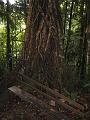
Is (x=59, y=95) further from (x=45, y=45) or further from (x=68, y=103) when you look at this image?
(x=45, y=45)

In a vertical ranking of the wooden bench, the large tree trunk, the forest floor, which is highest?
the large tree trunk

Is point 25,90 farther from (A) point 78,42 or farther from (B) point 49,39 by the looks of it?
(A) point 78,42

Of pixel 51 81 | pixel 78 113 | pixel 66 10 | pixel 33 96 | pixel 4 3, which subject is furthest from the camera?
pixel 66 10

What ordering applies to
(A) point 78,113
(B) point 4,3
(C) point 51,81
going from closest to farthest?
1. (A) point 78,113
2. (C) point 51,81
3. (B) point 4,3

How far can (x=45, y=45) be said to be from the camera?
4980mm

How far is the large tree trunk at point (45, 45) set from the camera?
496cm

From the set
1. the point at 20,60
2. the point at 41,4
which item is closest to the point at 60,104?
the point at 20,60

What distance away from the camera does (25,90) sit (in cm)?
484

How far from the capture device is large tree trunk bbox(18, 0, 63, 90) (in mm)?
4961

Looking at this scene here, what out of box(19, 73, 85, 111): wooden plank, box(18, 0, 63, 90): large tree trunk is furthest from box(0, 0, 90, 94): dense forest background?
box(19, 73, 85, 111): wooden plank

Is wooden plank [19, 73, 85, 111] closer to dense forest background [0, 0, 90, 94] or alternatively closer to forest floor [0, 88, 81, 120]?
forest floor [0, 88, 81, 120]

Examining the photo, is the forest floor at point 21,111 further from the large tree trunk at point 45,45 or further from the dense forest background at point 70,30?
the dense forest background at point 70,30

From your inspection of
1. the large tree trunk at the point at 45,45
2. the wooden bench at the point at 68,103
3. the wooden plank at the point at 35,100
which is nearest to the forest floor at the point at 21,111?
the wooden plank at the point at 35,100

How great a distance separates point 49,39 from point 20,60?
81 cm
